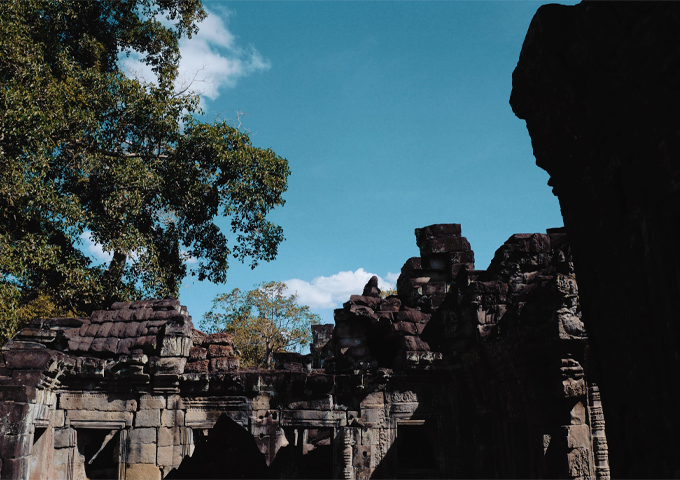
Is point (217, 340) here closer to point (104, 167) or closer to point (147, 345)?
point (147, 345)

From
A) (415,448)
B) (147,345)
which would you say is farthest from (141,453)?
(415,448)

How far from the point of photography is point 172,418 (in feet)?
31.3

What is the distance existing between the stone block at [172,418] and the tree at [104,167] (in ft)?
16.4

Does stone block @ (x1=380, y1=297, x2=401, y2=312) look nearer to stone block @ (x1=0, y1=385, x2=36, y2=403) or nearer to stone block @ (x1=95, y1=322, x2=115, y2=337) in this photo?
stone block @ (x1=95, y1=322, x2=115, y2=337)

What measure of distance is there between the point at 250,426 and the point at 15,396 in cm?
372

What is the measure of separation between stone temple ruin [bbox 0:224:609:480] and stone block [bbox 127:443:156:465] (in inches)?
0.9

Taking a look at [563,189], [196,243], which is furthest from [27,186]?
[563,189]

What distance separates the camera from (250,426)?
980 cm

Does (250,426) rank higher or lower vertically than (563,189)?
lower

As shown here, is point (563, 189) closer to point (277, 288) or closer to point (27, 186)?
point (27, 186)

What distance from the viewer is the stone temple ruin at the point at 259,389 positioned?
873cm

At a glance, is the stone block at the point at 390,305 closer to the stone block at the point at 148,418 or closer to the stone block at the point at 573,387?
the stone block at the point at 148,418

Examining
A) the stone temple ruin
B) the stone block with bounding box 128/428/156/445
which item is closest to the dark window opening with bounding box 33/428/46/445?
the stone temple ruin

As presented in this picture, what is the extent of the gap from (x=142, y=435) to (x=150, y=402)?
539mm
